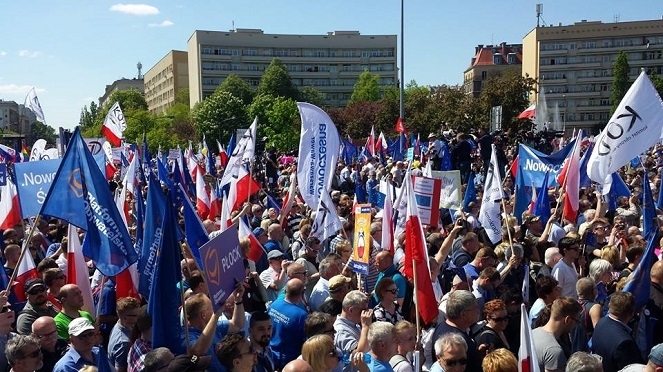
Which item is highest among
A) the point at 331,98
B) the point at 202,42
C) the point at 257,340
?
the point at 202,42

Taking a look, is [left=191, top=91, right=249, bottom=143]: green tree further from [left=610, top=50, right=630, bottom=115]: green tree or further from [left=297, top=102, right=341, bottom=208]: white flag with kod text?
[left=297, top=102, right=341, bottom=208]: white flag with kod text

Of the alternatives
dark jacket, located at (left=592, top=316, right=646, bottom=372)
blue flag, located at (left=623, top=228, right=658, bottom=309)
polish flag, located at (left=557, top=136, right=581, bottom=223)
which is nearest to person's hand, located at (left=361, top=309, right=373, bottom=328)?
dark jacket, located at (left=592, top=316, right=646, bottom=372)

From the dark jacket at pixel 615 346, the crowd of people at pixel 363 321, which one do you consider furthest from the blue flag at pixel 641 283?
the dark jacket at pixel 615 346

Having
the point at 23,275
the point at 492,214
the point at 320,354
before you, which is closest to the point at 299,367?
the point at 320,354

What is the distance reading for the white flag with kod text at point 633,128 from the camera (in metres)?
9.88

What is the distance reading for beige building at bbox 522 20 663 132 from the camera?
10569 cm

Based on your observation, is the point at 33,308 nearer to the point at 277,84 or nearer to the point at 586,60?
the point at 277,84

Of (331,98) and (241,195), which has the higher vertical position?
(331,98)

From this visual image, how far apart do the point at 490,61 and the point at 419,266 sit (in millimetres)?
122748

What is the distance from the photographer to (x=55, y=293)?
695 centimetres

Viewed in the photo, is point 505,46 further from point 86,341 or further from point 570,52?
point 86,341

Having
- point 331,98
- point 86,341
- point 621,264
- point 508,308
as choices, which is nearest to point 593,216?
point 621,264

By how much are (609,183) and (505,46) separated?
117 metres

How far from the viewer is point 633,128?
9914 millimetres
